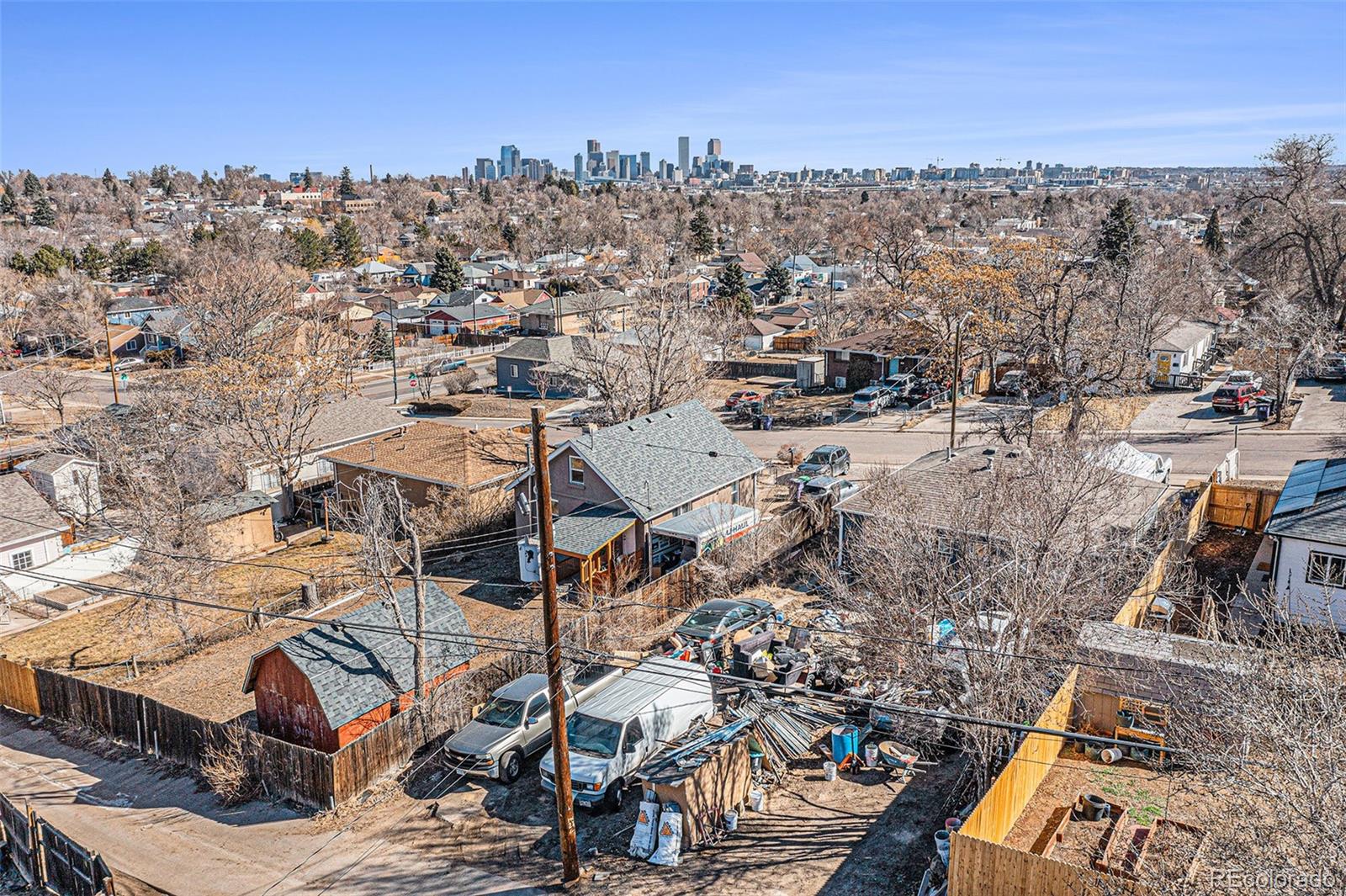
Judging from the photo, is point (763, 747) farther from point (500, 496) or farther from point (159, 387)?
point (159, 387)

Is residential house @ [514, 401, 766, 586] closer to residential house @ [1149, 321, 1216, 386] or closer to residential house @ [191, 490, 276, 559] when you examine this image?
residential house @ [191, 490, 276, 559]

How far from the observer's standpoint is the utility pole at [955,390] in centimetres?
3585

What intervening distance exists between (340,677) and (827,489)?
1811 centimetres

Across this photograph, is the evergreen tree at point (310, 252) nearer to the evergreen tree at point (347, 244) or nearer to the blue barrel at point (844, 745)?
the evergreen tree at point (347, 244)

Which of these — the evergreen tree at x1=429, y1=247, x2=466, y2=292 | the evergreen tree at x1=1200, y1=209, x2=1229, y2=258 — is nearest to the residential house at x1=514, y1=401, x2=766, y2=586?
the evergreen tree at x1=429, y1=247, x2=466, y2=292

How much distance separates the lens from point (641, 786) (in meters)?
17.3

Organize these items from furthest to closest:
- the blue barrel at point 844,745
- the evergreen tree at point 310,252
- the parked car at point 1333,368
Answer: the evergreen tree at point 310,252 → the parked car at point 1333,368 → the blue barrel at point 844,745

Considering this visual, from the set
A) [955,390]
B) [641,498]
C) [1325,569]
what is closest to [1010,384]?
[955,390]

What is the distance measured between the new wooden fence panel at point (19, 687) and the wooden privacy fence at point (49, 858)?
17.7 feet

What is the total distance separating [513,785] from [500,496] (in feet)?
51.9

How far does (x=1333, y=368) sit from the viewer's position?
4941 centimetres

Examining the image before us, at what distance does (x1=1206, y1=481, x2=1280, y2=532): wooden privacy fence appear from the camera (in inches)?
1151

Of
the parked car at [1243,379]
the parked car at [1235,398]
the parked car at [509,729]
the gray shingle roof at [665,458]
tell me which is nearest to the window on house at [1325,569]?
the gray shingle roof at [665,458]

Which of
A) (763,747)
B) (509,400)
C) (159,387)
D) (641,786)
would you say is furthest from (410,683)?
(509,400)
